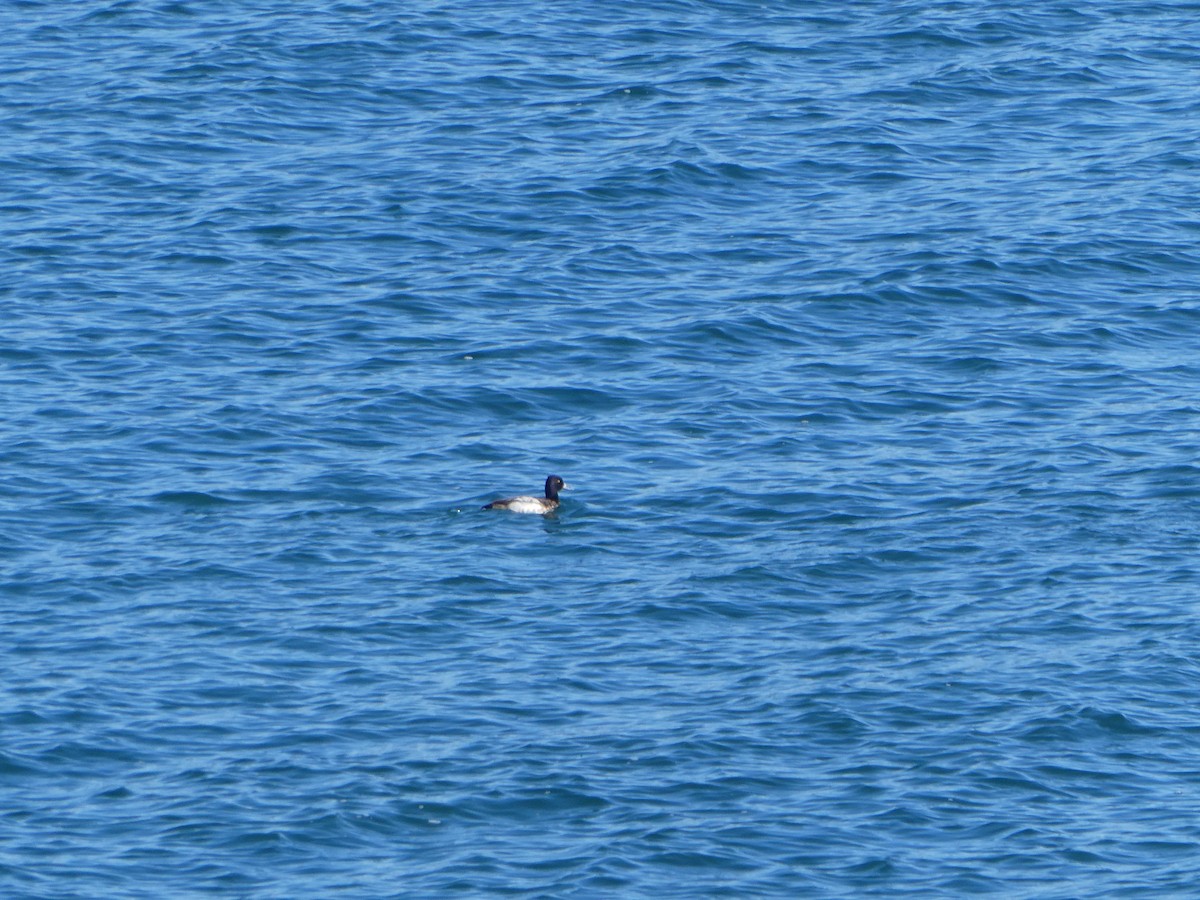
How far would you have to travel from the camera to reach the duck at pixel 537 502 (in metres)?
31.0

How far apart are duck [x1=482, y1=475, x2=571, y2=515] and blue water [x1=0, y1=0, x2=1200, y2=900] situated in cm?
30

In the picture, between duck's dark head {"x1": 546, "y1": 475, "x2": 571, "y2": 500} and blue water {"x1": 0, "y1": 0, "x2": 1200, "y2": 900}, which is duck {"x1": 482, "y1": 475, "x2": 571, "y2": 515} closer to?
duck's dark head {"x1": 546, "y1": 475, "x2": 571, "y2": 500}

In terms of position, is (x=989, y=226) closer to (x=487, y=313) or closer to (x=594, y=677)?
(x=487, y=313)

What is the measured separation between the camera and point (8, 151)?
45.4 m

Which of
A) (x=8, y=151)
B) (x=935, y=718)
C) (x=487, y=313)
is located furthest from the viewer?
(x=8, y=151)

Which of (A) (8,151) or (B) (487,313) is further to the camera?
(A) (8,151)

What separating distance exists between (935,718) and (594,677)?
3.86 meters

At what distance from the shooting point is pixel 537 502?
102 feet

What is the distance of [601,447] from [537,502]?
307 centimetres

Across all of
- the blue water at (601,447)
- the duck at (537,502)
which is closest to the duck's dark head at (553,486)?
the duck at (537,502)

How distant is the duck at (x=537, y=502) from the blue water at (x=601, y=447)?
0.30m

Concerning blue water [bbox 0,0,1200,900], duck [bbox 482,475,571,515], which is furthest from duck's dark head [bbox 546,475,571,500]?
blue water [bbox 0,0,1200,900]

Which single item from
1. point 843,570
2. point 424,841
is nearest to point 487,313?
point 843,570

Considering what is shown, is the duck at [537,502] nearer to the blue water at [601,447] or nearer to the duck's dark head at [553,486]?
the duck's dark head at [553,486]
